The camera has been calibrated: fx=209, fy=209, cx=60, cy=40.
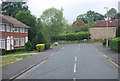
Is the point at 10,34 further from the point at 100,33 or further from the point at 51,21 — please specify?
the point at 100,33

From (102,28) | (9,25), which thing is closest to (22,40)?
(9,25)

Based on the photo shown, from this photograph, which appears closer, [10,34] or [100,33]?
[10,34]

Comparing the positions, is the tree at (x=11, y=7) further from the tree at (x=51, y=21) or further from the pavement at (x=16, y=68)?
the pavement at (x=16, y=68)

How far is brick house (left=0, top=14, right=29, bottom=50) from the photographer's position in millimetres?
39281

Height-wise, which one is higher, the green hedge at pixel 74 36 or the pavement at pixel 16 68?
the green hedge at pixel 74 36

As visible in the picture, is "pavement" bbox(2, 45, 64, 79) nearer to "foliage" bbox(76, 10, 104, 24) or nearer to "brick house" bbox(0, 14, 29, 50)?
"brick house" bbox(0, 14, 29, 50)

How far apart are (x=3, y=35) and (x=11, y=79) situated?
28.4 metres

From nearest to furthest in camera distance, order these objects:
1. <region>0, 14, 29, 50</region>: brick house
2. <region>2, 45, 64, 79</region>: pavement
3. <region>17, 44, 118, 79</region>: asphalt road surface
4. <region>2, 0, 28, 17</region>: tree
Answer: <region>17, 44, 118, 79</region>: asphalt road surface, <region>2, 45, 64, 79</region>: pavement, <region>0, 14, 29, 50</region>: brick house, <region>2, 0, 28, 17</region>: tree

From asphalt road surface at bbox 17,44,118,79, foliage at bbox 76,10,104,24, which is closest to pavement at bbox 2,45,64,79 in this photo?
asphalt road surface at bbox 17,44,118,79

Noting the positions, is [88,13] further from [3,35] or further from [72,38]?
[3,35]

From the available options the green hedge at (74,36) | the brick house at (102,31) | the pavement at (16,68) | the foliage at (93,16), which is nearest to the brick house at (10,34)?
the pavement at (16,68)

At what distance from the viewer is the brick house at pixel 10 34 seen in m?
39.3

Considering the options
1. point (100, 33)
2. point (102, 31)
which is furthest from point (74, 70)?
point (100, 33)

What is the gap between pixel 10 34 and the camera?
140 feet
